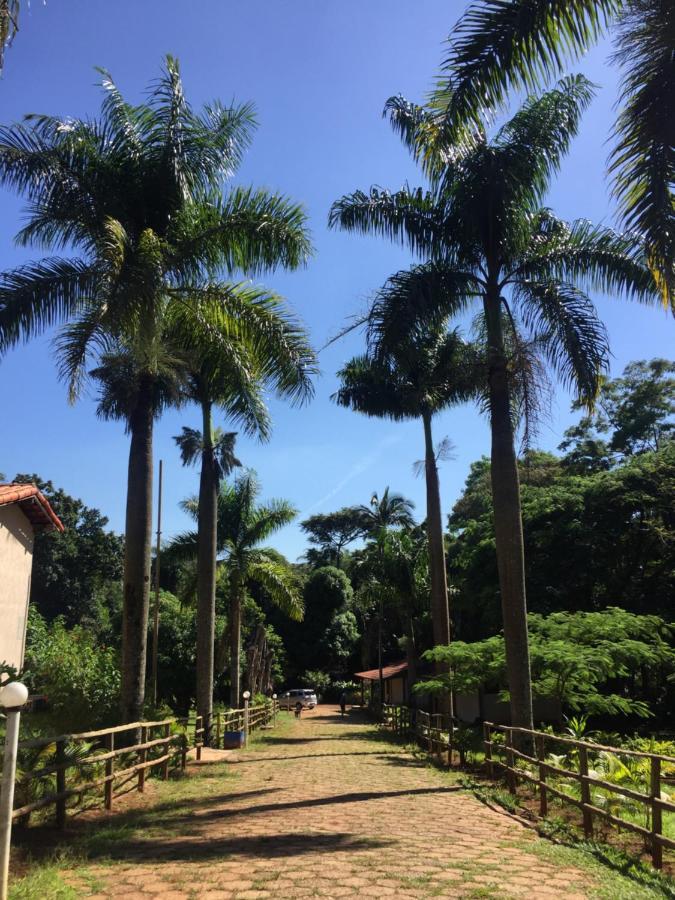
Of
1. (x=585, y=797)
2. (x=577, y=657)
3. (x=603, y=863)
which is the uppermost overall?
(x=577, y=657)

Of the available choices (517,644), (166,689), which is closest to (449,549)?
(166,689)

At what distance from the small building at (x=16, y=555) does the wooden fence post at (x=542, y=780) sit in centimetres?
1176

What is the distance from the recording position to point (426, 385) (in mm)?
22969

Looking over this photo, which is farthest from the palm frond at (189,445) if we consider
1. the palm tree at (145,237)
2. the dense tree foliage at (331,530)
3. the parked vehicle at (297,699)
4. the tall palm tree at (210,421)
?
the dense tree foliage at (331,530)

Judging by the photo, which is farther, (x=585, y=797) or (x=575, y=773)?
(x=575, y=773)

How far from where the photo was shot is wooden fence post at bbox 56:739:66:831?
7932mm

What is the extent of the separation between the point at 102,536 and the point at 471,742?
139 ft

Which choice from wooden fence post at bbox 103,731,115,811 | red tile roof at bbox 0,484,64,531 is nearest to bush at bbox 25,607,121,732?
wooden fence post at bbox 103,731,115,811

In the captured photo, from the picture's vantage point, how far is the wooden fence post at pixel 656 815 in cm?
667

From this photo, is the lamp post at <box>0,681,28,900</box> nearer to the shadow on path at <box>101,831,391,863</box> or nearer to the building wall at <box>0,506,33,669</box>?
the shadow on path at <box>101,831,391,863</box>

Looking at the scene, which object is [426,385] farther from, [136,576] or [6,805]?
[6,805]

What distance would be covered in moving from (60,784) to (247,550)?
17.7 meters

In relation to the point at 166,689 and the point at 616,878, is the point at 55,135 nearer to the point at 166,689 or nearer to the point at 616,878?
the point at 616,878

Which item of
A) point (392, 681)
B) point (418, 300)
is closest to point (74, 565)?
point (392, 681)
